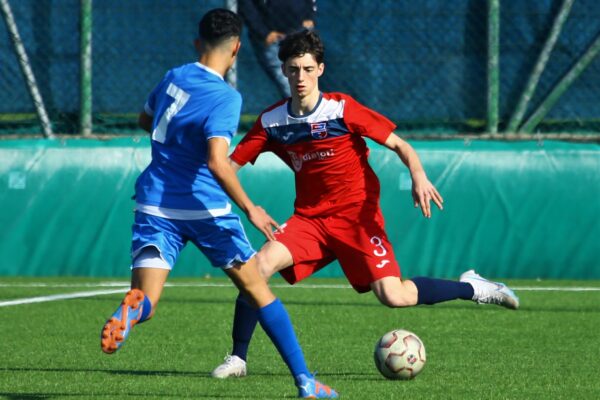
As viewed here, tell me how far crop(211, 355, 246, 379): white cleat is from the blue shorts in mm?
787

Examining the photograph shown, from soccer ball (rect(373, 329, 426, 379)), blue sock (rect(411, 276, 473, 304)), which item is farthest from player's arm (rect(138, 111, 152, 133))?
blue sock (rect(411, 276, 473, 304))

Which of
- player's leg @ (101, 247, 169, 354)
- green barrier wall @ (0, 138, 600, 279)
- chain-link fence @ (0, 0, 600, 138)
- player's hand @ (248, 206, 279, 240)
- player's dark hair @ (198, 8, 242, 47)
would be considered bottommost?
green barrier wall @ (0, 138, 600, 279)

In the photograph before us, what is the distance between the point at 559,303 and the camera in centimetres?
955

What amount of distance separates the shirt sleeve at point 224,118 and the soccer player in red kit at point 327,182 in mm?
1230

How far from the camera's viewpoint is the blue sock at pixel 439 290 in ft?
23.8

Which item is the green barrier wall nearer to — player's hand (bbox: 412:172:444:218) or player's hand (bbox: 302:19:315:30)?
player's hand (bbox: 302:19:315:30)

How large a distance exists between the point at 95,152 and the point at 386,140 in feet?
16.7

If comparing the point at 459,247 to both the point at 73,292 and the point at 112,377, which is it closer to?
the point at 73,292

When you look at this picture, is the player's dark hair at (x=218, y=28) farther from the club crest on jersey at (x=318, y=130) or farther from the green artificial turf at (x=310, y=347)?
the green artificial turf at (x=310, y=347)

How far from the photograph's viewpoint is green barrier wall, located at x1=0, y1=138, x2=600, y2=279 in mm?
11086

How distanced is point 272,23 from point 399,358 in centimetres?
612

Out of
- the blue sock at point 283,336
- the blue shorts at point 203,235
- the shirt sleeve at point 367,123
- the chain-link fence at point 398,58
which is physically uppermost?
the shirt sleeve at point 367,123

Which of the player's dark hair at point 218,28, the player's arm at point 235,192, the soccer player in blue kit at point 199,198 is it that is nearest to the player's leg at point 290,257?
the soccer player in blue kit at point 199,198

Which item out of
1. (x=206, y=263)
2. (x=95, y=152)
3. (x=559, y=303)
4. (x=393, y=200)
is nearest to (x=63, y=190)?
(x=95, y=152)
